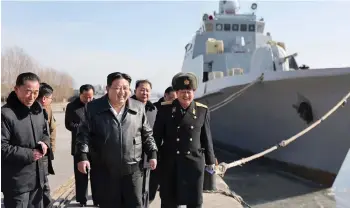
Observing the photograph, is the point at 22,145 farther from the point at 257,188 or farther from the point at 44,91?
the point at 257,188

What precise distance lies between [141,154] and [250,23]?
1359 cm

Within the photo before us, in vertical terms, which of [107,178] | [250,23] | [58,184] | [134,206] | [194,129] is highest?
[250,23]

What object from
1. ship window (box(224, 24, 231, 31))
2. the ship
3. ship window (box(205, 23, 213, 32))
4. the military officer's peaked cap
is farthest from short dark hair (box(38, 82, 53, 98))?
ship window (box(224, 24, 231, 31))

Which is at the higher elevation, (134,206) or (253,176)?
(134,206)

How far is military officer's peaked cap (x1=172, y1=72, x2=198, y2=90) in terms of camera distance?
2.71 meters

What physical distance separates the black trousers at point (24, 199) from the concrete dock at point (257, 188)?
1647 mm

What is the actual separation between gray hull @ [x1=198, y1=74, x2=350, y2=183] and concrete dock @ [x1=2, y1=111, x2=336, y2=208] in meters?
0.47

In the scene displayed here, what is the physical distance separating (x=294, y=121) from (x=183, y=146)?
19.5 feet

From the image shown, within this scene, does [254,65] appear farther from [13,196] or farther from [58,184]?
[13,196]

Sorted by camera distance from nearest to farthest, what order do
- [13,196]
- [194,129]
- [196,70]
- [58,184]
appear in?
1. [13,196]
2. [194,129]
3. [58,184]
4. [196,70]

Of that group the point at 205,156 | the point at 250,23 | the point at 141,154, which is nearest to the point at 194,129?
the point at 205,156

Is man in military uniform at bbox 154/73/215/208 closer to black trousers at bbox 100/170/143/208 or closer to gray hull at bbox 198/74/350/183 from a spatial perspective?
black trousers at bbox 100/170/143/208

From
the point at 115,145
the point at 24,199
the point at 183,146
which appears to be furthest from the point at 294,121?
the point at 24,199

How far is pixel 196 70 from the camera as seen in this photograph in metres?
13.4
